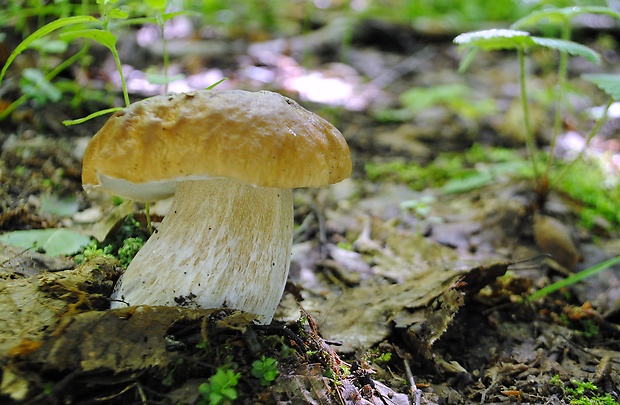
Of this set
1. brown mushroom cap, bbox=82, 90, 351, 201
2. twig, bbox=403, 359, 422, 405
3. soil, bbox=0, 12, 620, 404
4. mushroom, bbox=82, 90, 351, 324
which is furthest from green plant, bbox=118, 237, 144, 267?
twig, bbox=403, 359, 422, 405

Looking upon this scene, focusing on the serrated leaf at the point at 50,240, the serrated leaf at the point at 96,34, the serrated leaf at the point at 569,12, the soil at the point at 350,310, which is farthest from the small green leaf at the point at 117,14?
the serrated leaf at the point at 569,12

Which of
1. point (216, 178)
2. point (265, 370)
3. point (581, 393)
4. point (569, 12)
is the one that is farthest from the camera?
point (569, 12)

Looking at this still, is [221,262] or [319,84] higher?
[221,262]

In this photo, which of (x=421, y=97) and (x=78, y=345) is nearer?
(x=78, y=345)

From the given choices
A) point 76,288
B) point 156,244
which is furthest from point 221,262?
point 76,288

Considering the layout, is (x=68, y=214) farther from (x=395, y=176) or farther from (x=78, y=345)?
(x=395, y=176)

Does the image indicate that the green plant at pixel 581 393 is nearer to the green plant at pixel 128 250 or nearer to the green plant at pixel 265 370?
the green plant at pixel 265 370

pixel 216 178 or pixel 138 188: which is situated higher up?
pixel 216 178

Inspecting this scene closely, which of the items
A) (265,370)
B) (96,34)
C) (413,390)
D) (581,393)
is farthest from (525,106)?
(96,34)

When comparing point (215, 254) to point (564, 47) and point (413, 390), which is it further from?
point (564, 47)
